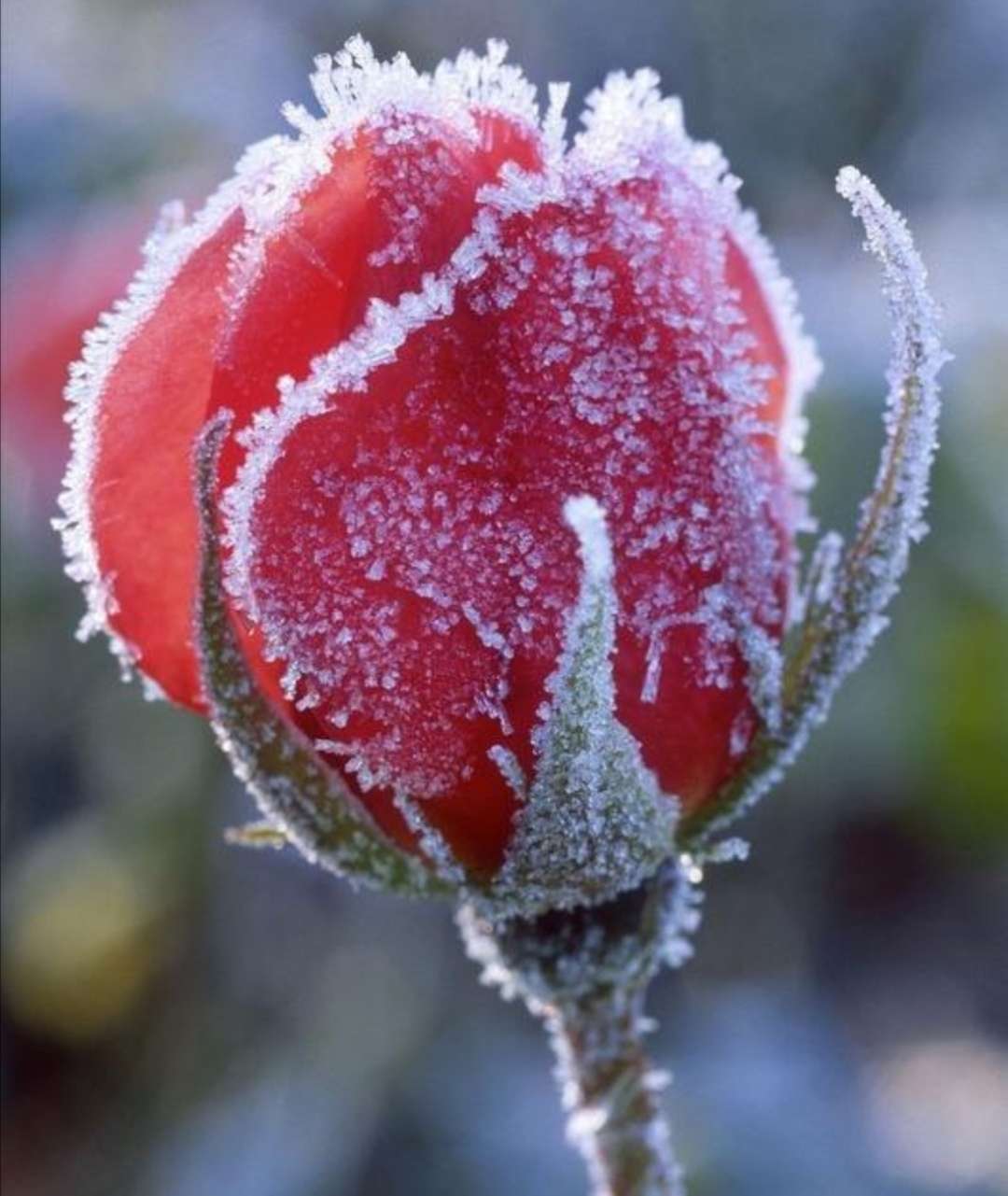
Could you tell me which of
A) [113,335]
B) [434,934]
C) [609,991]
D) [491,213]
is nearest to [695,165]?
[491,213]

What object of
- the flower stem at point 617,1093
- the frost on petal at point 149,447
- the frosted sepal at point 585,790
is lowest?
the flower stem at point 617,1093

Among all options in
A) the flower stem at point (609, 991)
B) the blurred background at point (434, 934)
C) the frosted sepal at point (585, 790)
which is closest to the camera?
the frosted sepal at point (585, 790)

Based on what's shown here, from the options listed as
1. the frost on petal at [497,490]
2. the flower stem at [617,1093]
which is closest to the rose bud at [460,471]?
the frost on petal at [497,490]

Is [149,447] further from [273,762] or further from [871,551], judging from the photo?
→ [871,551]

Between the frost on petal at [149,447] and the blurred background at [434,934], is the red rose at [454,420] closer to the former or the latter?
the frost on petal at [149,447]

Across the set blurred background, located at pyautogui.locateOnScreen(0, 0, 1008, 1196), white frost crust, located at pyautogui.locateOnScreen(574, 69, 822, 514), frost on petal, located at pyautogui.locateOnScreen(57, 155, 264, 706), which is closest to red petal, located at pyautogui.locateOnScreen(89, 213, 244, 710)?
frost on petal, located at pyautogui.locateOnScreen(57, 155, 264, 706)

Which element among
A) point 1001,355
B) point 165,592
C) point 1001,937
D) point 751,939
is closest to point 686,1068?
point 751,939

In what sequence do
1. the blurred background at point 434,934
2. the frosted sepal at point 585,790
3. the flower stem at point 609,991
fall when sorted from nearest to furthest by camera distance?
the frosted sepal at point 585,790 → the flower stem at point 609,991 → the blurred background at point 434,934

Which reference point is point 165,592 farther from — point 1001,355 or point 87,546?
point 1001,355
